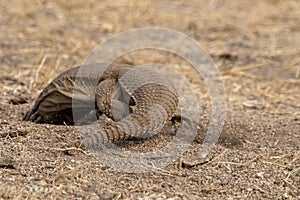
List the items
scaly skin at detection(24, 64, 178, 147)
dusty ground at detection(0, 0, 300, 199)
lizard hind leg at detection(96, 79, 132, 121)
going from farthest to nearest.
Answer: lizard hind leg at detection(96, 79, 132, 121), scaly skin at detection(24, 64, 178, 147), dusty ground at detection(0, 0, 300, 199)

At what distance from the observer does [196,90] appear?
6098 mm

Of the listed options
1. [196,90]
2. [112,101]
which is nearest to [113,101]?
[112,101]

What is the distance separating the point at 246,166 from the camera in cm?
396

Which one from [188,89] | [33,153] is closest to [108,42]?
[188,89]

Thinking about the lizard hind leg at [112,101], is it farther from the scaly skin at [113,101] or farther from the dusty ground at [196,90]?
the dusty ground at [196,90]

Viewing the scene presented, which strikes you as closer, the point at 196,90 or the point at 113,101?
the point at 113,101

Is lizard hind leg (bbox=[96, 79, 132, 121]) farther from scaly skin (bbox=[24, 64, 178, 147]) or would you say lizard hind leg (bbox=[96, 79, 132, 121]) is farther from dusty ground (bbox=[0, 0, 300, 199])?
dusty ground (bbox=[0, 0, 300, 199])

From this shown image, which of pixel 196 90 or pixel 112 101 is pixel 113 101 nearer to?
pixel 112 101

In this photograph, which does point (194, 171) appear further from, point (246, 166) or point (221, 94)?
point (221, 94)

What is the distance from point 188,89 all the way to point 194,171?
2.30 meters

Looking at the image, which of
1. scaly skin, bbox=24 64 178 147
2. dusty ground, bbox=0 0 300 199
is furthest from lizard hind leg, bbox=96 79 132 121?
dusty ground, bbox=0 0 300 199

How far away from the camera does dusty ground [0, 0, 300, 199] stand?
360cm

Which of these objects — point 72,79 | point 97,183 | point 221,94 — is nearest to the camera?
point 97,183

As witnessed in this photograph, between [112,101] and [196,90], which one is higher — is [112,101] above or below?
above
